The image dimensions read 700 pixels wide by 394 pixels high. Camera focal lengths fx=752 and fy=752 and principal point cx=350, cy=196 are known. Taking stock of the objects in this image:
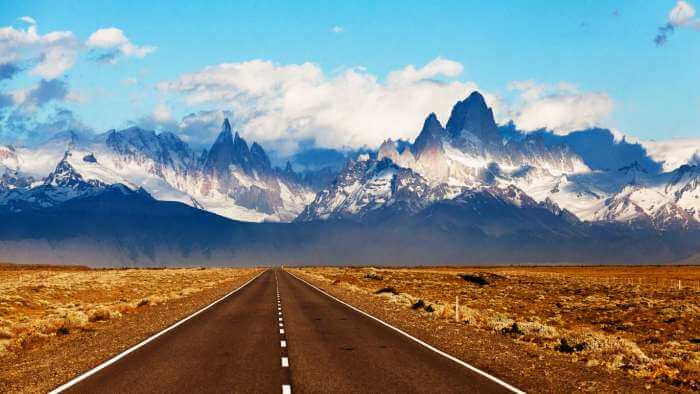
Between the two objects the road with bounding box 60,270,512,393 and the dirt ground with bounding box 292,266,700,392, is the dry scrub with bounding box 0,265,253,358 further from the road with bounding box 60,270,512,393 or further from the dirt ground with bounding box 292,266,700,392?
the dirt ground with bounding box 292,266,700,392

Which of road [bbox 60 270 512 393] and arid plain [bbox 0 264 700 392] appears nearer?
road [bbox 60 270 512 393]

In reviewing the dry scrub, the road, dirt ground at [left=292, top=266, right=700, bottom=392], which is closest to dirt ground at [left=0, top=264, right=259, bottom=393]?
the dry scrub

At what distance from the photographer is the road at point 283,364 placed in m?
15.3

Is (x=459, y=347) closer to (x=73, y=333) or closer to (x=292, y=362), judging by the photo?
(x=292, y=362)

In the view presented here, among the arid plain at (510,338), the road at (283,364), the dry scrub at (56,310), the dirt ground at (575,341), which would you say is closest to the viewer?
the road at (283,364)

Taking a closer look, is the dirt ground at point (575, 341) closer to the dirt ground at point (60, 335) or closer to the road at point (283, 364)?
the road at point (283, 364)

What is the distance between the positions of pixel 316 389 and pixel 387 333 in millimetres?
11145

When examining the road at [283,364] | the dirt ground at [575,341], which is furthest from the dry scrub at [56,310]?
the dirt ground at [575,341]

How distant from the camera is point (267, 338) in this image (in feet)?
79.4

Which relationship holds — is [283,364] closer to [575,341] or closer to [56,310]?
[575,341]

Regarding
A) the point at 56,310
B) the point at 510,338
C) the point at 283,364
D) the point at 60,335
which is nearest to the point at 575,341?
the point at 510,338

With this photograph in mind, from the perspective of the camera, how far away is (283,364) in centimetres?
1820

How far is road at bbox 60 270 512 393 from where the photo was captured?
50.1 ft

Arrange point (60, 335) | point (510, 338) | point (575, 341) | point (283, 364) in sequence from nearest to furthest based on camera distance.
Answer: point (283, 364)
point (575, 341)
point (510, 338)
point (60, 335)
